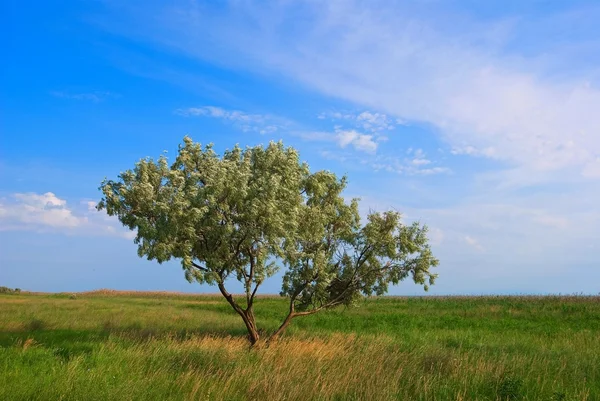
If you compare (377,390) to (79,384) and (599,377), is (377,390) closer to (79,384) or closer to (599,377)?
(79,384)

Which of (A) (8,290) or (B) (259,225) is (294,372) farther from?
(A) (8,290)

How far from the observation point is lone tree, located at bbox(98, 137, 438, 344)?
1925cm

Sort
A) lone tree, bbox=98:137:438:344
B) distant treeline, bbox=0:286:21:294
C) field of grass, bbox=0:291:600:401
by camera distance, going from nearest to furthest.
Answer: field of grass, bbox=0:291:600:401 → lone tree, bbox=98:137:438:344 → distant treeline, bbox=0:286:21:294

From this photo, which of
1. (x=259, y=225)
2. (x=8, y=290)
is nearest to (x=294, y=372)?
(x=259, y=225)

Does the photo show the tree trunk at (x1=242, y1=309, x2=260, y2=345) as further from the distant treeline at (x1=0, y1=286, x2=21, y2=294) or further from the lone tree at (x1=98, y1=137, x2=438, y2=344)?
the distant treeline at (x1=0, y1=286, x2=21, y2=294)

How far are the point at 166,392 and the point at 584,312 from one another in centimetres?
4021

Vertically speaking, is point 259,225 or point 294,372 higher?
point 259,225

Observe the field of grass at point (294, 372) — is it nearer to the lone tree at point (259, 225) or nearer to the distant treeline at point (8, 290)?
the lone tree at point (259, 225)

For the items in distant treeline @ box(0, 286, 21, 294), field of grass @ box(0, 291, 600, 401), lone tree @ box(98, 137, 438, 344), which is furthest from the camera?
distant treeline @ box(0, 286, 21, 294)

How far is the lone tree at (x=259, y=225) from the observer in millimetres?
19250

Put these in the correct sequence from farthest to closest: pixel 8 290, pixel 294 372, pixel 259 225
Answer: pixel 8 290, pixel 259 225, pixel 294 372

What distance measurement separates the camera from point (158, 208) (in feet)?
62.7

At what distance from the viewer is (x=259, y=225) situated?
65.5ft

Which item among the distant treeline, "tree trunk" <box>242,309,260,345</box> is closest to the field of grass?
"tree trunk" <box>242,309,260,345</box>
